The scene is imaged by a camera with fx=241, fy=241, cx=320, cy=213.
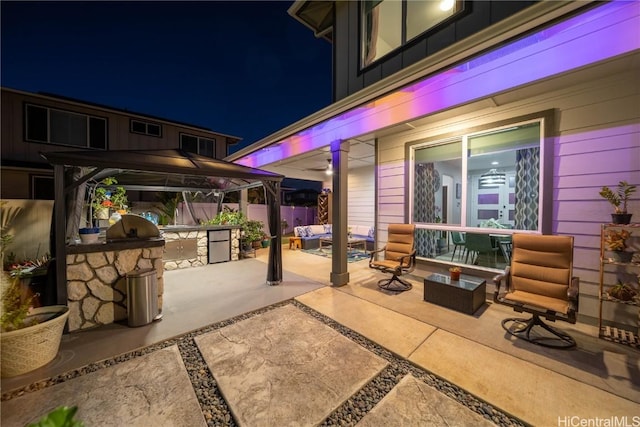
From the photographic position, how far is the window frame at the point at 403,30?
3375mm

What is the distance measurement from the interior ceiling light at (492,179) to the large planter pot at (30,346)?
7.62 m

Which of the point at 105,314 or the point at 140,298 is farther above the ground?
the point at 140,298

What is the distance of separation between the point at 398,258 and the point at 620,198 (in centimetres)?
276

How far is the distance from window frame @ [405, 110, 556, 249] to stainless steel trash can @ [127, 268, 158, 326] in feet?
15.0

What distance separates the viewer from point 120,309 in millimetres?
3172

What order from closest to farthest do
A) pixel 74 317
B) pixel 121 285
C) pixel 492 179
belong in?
pixel 74 317, pixel 121 285, pixel 492 179

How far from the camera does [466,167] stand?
168 inches

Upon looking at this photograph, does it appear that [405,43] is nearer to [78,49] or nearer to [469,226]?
[469,226]

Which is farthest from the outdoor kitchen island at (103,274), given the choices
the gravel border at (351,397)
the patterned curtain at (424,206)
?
the patterned curtain at (424,206)

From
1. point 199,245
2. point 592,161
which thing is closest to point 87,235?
point 199,245

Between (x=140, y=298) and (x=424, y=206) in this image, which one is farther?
(x=424, y=206)

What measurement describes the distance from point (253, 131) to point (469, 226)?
Result: 4554cm

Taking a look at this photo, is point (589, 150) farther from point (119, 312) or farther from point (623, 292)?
point (119, 312)

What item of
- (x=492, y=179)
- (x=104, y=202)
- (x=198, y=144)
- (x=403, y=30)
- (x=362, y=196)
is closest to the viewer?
(x=403, y=30)
